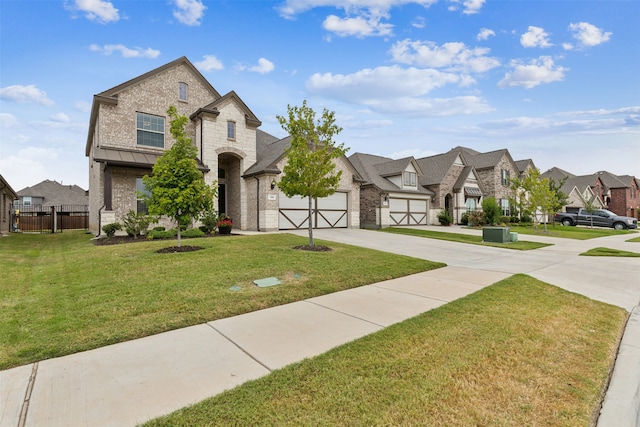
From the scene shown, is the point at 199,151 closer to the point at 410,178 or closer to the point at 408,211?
the point at 408,211

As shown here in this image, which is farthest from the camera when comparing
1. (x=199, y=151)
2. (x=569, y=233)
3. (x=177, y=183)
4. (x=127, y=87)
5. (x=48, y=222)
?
(x=48, y=222)

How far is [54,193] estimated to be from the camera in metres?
42.1

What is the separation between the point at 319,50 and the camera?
14273mm

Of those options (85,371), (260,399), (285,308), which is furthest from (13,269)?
(260,399)

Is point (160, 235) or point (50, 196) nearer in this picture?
point (160, 235)

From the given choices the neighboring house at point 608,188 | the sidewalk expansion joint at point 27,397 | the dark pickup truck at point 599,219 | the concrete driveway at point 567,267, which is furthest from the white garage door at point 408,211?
the neighboring house at point 608,188

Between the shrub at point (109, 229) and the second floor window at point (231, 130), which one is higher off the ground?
the second floor window at point (231, 130)

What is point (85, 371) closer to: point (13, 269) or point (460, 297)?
point (460, 297)

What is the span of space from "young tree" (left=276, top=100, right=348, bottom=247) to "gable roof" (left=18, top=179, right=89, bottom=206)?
43.9 metres

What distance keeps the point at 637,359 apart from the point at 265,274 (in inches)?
247

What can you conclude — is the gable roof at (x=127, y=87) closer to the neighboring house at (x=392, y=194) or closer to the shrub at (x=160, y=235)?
the shrub at (x=160, y=235)

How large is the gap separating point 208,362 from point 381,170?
87.0ft

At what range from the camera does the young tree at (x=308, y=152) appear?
11016 mm

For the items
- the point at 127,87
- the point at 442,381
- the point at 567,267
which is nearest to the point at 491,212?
the point at 567,267
